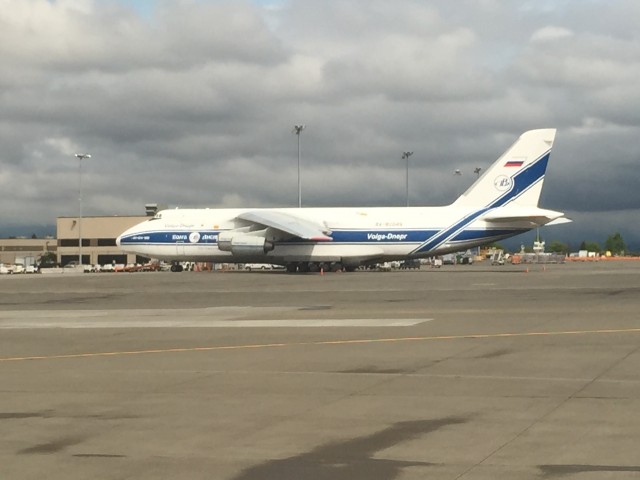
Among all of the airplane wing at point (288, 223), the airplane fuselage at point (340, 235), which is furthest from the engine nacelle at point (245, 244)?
the airplane wing at point (288, 223)

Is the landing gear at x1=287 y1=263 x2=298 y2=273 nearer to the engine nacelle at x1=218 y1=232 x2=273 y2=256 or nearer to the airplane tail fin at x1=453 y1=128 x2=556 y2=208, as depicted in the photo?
the engine nacelle at x1=218 y1=232 x2=273 y2=256

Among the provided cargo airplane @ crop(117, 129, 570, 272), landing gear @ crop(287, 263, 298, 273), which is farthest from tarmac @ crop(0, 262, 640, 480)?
landing gear @ crop(287, 263, 298, 273)

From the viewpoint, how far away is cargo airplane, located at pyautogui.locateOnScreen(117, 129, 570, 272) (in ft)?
214

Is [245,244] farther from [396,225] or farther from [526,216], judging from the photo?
[526,216]

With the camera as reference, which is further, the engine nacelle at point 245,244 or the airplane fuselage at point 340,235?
the engine nacelle at point 245,244

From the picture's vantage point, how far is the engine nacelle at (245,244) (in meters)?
66.4

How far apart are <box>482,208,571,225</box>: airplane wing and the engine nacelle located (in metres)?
16.0

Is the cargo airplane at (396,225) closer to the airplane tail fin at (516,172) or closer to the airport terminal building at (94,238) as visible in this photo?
the airplane tail fin at (516,172)

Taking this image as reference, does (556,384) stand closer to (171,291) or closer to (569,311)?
(569,311)

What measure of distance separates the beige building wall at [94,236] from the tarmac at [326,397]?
11381 cm

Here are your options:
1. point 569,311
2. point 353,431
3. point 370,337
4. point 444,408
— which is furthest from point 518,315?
point 353,431

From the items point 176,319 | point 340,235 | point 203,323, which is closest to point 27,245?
point 340,235

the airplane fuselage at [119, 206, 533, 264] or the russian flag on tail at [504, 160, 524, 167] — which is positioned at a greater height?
the russian flag on tail at [504, 160, 524, 167]

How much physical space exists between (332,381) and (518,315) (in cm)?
1250
